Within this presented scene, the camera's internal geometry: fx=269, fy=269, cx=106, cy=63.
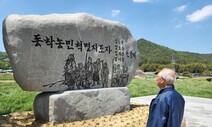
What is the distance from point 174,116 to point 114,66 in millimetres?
5207

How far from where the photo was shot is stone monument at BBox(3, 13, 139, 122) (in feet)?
20.4

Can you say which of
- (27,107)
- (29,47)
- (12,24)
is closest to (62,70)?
(29,47)

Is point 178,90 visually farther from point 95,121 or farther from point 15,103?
point 95,121

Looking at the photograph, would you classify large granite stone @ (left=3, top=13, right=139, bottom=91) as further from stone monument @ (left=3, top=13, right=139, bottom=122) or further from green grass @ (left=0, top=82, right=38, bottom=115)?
green grass @ (left=0, top=82, right=38, bottom=115)

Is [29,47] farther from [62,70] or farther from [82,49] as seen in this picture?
[82,49]

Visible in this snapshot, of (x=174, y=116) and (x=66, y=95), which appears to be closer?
(x=174, y=116)

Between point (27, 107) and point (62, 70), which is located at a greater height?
point (62, 70)

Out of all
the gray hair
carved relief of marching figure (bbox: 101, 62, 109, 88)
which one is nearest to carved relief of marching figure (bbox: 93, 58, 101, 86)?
carved relief of marching figure (bbox: 101, 62, 109, 88)

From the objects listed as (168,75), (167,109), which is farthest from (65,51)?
(167,109)

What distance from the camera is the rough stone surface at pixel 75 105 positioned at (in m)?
6.43

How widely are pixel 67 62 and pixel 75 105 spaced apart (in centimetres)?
112

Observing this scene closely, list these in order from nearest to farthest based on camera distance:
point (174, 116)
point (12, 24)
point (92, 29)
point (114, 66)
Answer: point (174, 116) < point (12, 24) < point (92, 29) < point (114, 66)

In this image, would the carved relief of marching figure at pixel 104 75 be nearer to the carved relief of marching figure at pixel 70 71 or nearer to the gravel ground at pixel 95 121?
the gravel ground at pixel 95 121

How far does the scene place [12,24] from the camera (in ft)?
19.8
